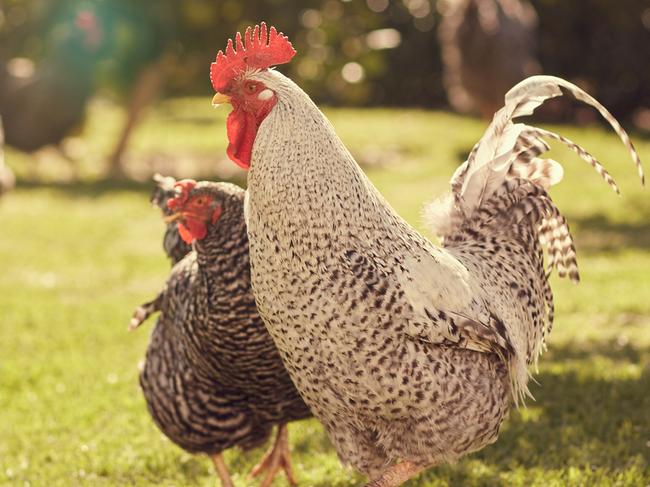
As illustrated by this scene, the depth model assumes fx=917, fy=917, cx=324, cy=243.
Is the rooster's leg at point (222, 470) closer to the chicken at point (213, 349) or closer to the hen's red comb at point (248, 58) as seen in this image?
the chicken at point (213, 349)

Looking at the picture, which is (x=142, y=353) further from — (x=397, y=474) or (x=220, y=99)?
(x=220, y=99)

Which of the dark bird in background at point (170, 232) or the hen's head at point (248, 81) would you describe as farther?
the dark bird in background at point (170, 232)

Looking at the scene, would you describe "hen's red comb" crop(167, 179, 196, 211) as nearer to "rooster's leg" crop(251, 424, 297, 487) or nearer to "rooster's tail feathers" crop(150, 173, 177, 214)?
"rooster's tail feathers" crop(150, 173, 177, 214)

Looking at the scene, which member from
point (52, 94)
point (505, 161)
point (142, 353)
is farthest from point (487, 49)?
point (505, 161)

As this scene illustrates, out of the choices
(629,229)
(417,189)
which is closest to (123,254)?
(417,189)

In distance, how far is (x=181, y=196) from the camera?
4605mm

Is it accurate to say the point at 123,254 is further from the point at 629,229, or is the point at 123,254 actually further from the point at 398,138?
the point at 398,138

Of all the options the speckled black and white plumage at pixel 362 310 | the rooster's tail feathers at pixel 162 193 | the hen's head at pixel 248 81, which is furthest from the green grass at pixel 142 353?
the hen's head at pixel 248 81

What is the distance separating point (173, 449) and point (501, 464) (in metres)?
1.98

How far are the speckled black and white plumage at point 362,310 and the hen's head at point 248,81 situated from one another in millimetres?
33

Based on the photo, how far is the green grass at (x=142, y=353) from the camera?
5.26 m

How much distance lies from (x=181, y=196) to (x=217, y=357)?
83 centimetres

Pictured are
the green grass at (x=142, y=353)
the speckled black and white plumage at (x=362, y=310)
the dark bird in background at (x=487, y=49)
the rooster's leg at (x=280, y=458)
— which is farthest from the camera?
the dark bird in background at (x=487, y=49)

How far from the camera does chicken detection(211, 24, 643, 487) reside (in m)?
3.61
